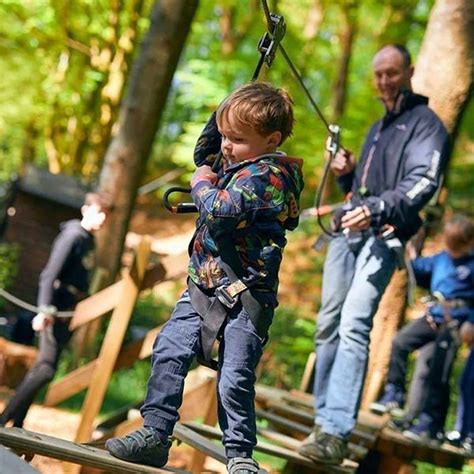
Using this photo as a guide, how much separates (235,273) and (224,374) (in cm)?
40

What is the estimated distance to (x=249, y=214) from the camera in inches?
148

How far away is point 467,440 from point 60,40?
13482 mm

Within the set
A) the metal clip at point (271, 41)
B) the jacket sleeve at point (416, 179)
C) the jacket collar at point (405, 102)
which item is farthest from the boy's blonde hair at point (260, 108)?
the jacket collar at point (405, 102)

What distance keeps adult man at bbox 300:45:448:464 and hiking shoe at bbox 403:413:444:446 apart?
1.45 m

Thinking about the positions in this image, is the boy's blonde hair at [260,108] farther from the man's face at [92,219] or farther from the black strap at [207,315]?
the man's face at [92,219]

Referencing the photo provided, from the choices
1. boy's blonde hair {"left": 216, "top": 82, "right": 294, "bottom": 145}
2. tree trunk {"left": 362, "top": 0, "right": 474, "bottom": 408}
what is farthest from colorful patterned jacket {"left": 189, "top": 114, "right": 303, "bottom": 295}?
tree trunk {"left": 362, "top": 0, "right": 474, "bottom": 408}

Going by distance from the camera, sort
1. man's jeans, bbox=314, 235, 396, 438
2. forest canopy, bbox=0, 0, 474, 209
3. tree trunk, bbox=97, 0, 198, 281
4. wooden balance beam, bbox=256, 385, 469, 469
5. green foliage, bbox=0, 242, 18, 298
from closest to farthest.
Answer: man's jeans, bbox=314, 235, 396, 438 < wooden balance beam, bbox=256, 385, 469, 469 < tree trunk, bbox=97, 0, 198, 281 < green foliage, bbox=0, 242, 18, 298 < forest canopy, bbox=0, 0, 474, 209

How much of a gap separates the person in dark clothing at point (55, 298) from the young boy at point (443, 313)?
8.43 feet

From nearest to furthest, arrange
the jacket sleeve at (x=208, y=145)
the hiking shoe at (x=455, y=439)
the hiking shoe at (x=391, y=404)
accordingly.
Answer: the jacket sleeve at (x=208, y=145) → the hiking shoe at (x=455, y=439) → the hiking shoe at (x=391, y=404)

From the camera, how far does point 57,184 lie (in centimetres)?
1555

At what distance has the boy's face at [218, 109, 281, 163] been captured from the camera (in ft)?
12.4

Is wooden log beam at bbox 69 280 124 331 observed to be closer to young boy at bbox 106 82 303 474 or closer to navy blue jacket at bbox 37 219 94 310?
navy blue jacket at bbox 37 219 94 310

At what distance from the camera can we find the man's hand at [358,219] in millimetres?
4969

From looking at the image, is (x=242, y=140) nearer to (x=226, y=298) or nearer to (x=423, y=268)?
(x=226, y=298)
